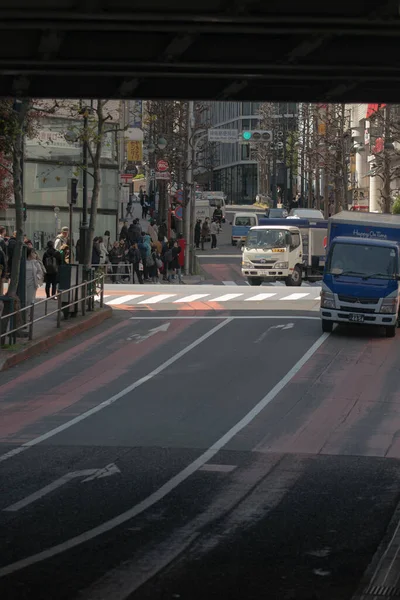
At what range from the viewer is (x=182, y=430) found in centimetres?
1969

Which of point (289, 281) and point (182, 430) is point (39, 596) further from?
point (289, 281)

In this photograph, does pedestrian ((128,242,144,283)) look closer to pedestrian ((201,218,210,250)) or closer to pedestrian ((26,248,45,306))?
pedestrian ((26,248,45,306))

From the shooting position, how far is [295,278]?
52.1 meters

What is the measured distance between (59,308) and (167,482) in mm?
15571

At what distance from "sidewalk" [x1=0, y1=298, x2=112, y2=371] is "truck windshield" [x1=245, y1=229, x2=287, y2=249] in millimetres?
16639


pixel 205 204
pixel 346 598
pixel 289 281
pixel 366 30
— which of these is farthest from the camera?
pixel 205 204

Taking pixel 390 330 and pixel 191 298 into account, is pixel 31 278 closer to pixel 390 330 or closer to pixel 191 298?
pixel 390 330

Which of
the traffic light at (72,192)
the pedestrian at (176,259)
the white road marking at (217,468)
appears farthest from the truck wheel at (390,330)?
the pedestrian at (176,259)

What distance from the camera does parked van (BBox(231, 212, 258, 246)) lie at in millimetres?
85438

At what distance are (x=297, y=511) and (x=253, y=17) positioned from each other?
17.5 ft

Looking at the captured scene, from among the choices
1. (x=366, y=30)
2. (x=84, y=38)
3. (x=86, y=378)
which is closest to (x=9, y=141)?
(x=86, y=378)

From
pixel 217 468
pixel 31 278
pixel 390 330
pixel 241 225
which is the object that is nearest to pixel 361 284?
pixel 390 330

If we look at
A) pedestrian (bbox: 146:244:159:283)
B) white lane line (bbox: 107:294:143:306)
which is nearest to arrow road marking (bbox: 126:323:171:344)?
white lane line (bbox: 107:294:143:306)

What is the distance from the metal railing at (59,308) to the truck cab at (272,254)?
14.2 meters
